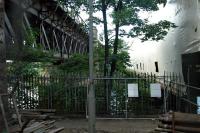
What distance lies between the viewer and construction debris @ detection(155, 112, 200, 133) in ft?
35.0

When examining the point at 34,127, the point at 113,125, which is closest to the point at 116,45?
the point at 113,125

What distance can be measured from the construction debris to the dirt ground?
285 cm

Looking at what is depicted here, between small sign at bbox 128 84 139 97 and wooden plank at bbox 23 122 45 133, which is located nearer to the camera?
wooden plank at bbox 23 122 45 133

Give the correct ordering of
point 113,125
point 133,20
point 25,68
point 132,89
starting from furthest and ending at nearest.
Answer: point 25,68 < point 133,20 < point 132,89 < point 113,125

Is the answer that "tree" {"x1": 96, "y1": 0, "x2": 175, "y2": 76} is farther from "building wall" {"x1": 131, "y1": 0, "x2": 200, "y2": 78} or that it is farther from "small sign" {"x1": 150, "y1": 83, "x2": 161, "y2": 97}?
"small sign" {"x1": 150, "y1": 83, "x2": 161, "y2": 97}

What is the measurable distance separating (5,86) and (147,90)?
26.5 feet

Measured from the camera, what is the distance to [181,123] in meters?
11.0

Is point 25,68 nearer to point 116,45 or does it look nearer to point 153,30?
point 116,45

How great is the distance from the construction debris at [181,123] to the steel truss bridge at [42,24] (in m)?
8.17

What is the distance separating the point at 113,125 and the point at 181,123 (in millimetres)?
5286

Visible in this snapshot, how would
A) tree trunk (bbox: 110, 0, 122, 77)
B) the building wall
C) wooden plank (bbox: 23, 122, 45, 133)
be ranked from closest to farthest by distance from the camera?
wooden plank (bbox: 23, 122, 45, 133), the building wall, tree trunk (bbox: 110, 0, 122, 77)

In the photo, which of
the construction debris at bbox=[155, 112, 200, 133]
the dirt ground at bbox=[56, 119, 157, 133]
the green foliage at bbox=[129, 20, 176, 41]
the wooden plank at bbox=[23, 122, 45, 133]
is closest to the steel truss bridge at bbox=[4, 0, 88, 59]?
the green foliage at bbox=[129, 20, 176, 41]

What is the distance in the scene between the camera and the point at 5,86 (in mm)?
12148

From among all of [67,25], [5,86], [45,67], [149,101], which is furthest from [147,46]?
[5,86]
